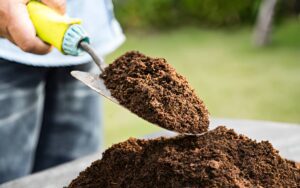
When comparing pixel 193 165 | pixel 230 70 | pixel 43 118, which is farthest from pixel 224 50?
pixel 193 165

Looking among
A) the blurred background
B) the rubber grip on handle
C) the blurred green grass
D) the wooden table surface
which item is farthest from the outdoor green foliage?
the rubber grip on handle

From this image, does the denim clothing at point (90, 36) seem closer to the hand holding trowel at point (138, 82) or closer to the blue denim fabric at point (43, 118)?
the blue denim fabric at point (43, 118)

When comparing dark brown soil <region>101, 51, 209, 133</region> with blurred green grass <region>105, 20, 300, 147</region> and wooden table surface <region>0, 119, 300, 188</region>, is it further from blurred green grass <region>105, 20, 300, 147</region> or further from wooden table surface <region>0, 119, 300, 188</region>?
blurred green grass <region>105, 20, 300, 147</region>

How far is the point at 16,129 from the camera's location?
1.79 metres

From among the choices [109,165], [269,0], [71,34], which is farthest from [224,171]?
[269,0]

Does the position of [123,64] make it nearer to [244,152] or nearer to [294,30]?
[244,152]

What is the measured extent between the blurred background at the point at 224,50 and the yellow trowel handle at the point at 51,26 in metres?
2.29

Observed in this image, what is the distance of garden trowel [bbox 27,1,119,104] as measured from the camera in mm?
1401

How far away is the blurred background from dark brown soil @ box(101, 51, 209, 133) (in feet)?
7.55

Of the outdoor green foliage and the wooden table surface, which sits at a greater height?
the outdoor green foliage

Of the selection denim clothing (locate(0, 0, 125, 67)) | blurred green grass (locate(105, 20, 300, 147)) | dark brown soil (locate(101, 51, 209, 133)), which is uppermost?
blurred green grass (locate(105, 20, 300, 147))

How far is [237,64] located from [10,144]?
10.8 feet

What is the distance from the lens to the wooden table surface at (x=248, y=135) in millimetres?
1580

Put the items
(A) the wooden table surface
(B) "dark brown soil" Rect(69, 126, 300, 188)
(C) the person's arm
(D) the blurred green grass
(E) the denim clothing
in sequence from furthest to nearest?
(D) the blurred green grass
(E) the denim clothing
(A) the wooden table surface
(C) the person's arm
(B) "dark brown soil" Rect(69, 126, 300, 188)
